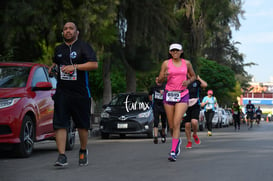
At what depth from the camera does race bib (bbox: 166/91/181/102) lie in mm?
10711

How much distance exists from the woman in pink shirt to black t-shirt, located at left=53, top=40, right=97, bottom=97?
80.8 inches

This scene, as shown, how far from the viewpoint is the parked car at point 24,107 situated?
34.6ft

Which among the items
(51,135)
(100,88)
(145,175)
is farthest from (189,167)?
(100,88)

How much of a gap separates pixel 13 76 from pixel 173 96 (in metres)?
2.99

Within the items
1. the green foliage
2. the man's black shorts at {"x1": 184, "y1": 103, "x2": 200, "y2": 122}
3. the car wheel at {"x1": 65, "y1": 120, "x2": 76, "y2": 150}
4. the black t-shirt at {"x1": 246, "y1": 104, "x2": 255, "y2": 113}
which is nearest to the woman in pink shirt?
the car wheel at {"x1": 65, "y1": 120, "x2": 76, "y2": 150}

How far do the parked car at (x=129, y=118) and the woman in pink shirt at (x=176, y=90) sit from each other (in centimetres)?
815

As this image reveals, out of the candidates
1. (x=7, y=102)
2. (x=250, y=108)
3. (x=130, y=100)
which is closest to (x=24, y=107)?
(x=7, y=102)

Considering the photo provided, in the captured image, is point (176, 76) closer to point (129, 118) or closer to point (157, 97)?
point (157, 97)

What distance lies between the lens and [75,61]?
9.10m

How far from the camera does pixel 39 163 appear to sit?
394 inches

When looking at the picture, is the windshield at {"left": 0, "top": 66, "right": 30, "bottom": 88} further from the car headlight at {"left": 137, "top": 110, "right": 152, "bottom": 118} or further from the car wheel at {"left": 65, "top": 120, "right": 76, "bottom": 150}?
the car headlight at {"left": 137, "top": 110, "right": 152, "bottom": 118}

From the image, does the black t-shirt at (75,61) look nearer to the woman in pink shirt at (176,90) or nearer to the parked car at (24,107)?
the parked car at (24,107)

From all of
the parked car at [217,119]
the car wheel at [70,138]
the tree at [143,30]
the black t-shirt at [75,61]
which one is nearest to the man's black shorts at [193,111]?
the car wheel at [70,138]

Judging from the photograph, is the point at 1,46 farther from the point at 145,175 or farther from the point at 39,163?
the point at 145,175
